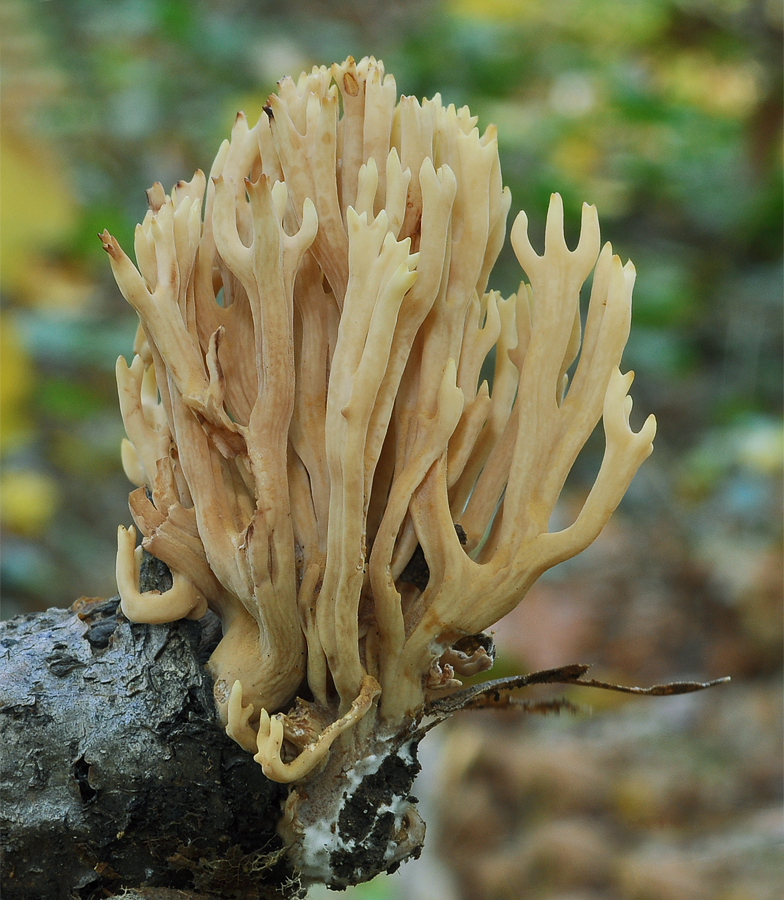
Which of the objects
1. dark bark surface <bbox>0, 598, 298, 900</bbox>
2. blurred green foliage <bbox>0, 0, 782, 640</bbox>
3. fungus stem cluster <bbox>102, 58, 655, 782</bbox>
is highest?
blurred green foliage <bbox>0, 0, 782, 640</bbox>

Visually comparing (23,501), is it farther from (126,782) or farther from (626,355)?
(626,355)

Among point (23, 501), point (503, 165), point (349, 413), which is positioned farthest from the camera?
point (503, 165)

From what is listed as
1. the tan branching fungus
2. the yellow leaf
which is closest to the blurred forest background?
A: the yellow leaf

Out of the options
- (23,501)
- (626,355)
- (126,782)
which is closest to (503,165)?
(626,355)

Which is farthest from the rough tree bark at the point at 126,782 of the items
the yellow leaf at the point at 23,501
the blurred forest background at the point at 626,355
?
the yellow leaf at the point at 23,501

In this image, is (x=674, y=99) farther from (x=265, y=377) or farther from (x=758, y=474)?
(x=265, y=377)

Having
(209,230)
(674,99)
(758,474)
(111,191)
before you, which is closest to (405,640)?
(209,230)

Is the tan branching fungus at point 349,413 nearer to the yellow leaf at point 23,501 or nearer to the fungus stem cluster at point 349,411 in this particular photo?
the fungus stem cluster at point 349,411

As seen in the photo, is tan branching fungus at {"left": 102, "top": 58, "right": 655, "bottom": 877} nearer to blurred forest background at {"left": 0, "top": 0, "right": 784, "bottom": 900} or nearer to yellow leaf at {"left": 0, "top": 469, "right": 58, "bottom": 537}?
blurred forest background at {"left": 0, "top": 0, "right": 784, "bottom": 900}
